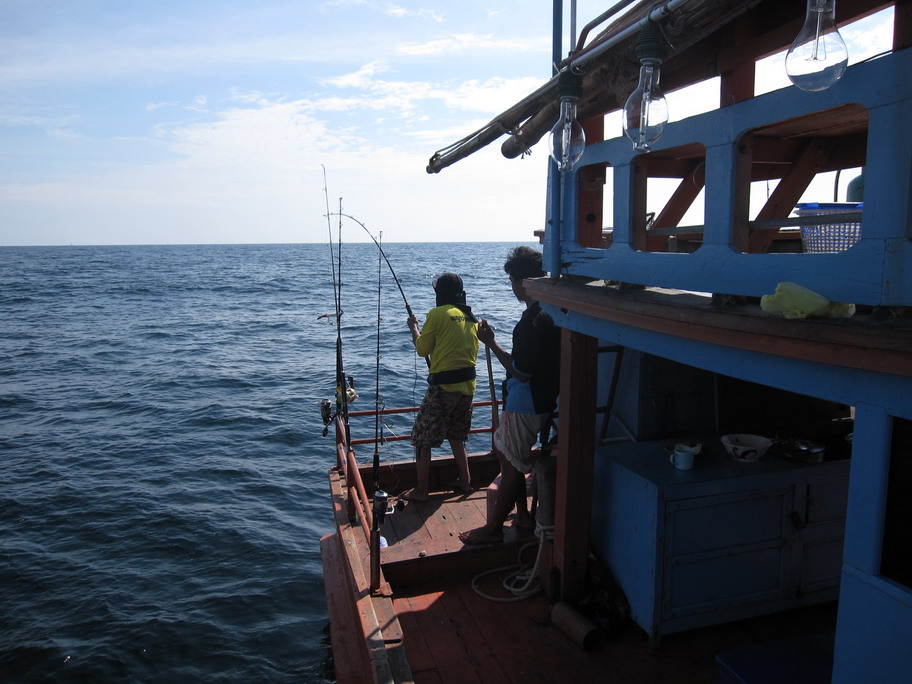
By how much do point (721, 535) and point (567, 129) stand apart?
8.49 ft

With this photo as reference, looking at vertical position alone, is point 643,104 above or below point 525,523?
above

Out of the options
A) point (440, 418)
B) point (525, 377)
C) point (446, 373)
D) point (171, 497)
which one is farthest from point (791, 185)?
point (171, 497)

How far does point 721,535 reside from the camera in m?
4.17

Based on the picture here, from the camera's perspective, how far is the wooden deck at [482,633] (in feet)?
13.6

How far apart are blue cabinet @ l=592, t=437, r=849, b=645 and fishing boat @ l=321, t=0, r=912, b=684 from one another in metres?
0.01

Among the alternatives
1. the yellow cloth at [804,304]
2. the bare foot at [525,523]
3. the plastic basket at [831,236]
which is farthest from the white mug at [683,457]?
the yellow cloth at [804,304]

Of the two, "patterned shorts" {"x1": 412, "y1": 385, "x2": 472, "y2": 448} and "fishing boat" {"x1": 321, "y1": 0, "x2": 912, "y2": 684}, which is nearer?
"fishing boat" {"x1": 321, "y1": 0, "x2": 912, "y2": 684}

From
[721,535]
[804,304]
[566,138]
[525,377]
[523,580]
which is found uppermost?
[566,138]

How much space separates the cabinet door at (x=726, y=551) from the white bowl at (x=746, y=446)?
236mm

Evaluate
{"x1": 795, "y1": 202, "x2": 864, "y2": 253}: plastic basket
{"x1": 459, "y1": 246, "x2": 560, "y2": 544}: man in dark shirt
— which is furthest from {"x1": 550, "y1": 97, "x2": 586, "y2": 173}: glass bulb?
{"x1": 459, "y1": 246, "x2": 560, "y2": 544}: man in dark shirt

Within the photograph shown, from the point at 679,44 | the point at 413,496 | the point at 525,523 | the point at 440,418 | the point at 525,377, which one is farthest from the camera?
the point at 413,496

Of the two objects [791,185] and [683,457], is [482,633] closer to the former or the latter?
[683,457]

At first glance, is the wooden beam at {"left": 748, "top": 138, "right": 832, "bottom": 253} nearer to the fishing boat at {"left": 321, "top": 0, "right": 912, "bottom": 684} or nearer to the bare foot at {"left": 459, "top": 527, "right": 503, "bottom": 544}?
the fishing boat at {"left": 321, "top": 0, "right": 912, "bottom": 684}

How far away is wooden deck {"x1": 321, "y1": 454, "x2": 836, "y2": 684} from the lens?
415 cm
